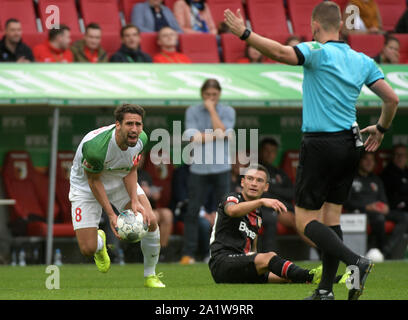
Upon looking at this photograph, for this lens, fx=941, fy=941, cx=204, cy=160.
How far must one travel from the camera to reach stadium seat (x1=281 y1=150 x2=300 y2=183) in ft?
46.3

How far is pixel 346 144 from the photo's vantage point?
658 cm

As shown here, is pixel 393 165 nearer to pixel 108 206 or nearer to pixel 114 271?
pixel 114 271

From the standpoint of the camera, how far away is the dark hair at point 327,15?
655 centimetres

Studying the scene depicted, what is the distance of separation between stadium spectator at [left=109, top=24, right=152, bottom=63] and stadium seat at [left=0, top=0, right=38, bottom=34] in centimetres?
184

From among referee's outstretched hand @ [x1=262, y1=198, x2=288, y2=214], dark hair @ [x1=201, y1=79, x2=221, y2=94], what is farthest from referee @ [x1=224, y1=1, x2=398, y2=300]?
dark hair @ [x1=201, y1=79, x2=221, y2=94]

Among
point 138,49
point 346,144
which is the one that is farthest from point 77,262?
point 346,144

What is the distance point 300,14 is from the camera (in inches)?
614

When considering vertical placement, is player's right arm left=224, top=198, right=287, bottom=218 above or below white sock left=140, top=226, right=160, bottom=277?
above

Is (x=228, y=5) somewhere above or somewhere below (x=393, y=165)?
above

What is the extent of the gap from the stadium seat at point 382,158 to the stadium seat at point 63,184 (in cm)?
468

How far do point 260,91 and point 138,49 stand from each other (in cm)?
183

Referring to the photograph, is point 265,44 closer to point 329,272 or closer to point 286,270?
point 329,272

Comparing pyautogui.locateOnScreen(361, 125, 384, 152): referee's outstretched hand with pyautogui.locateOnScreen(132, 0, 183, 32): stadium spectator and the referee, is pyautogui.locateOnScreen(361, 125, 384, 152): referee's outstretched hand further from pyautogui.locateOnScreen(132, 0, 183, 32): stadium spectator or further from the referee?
pyautogui.locateOnScreen(132, 0, 183, 32): stadium spectator

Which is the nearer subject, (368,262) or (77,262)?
(368,262)
